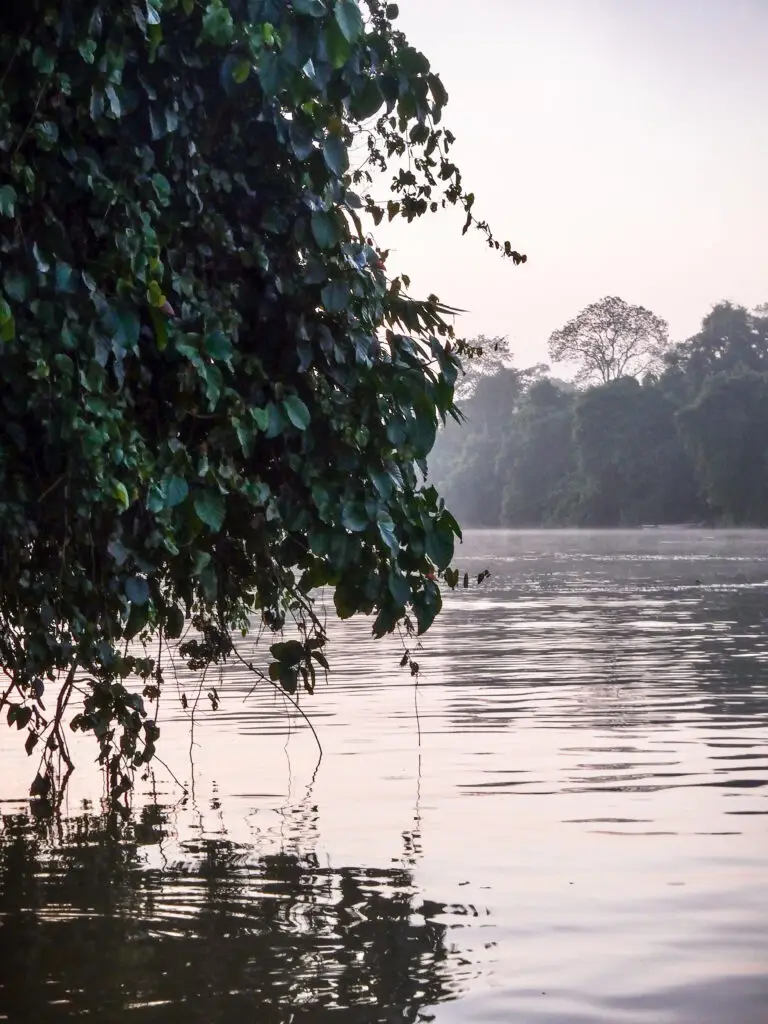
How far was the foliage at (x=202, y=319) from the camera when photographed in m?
4.28

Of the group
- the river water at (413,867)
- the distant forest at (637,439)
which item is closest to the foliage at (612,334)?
the distant forest at (637,439)

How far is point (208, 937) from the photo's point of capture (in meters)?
5.66

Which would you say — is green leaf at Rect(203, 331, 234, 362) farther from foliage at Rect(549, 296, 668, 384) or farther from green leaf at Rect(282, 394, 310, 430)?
foliage at Rect(549, 296, 668, 384)

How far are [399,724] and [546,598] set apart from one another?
16.1m

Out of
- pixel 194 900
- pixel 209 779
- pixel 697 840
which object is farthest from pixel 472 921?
pixel 209 779

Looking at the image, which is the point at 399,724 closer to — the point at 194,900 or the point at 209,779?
the point at 209,779

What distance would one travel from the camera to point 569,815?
7656 mm

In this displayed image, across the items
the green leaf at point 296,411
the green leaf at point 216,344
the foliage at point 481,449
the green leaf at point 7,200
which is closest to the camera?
the green leaf at point 7,200

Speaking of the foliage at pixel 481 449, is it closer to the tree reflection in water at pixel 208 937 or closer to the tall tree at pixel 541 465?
the tall tree at pixel 541 465

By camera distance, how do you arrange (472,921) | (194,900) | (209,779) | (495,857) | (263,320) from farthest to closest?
1. (209,779)
2. (495,857)
3. (194,900)
4. (472,921)
5. (263,320)

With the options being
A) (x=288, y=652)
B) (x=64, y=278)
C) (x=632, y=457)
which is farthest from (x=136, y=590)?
(x=632, y=457)

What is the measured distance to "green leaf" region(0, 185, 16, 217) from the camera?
4020mm

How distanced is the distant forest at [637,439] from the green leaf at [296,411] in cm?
5981

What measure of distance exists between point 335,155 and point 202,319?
0.70m
